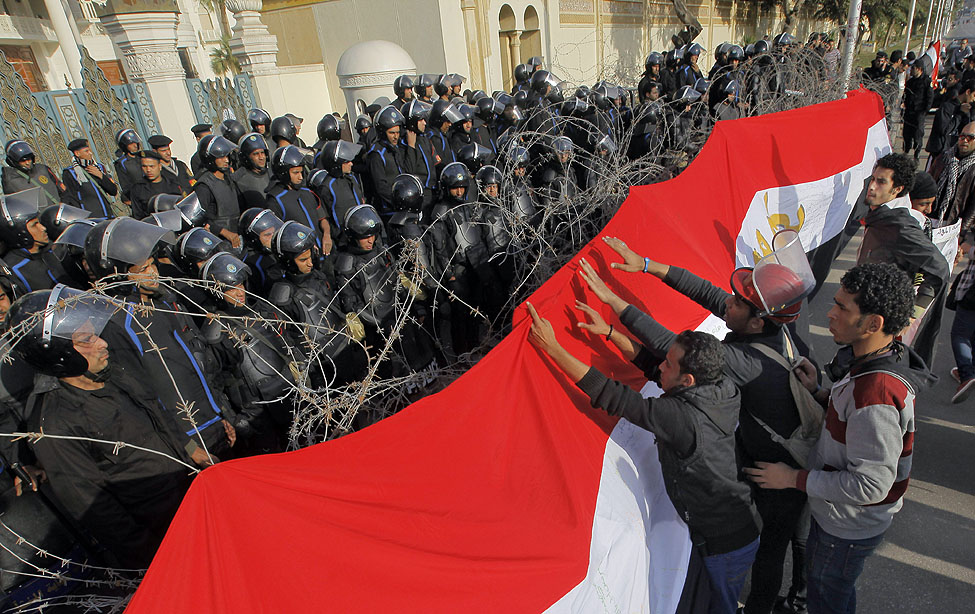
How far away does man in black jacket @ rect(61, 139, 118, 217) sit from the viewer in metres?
6.94

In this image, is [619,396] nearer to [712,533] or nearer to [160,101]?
[712,533]

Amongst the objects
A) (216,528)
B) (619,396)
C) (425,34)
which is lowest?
(619,396)

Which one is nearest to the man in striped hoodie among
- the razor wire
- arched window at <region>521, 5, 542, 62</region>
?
the razor wire

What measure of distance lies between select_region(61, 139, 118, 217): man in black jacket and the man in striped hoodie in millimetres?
7937

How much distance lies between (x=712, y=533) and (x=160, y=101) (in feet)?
38.7

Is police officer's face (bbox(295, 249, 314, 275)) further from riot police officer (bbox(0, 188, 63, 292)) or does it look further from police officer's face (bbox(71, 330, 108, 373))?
riot police officer (bbox(0, 188, 63, 292))

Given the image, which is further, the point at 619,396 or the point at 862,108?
the point at 862,108

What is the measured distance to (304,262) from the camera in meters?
3.82

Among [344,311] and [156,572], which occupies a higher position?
[156,572]

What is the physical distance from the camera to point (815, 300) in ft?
20.1

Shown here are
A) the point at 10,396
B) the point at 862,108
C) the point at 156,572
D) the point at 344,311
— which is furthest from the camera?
the point at 862,108

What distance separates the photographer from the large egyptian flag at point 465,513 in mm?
1538

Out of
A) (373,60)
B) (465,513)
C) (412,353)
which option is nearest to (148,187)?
(412,353)

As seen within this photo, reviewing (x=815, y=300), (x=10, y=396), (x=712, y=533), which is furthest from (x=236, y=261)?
(x=815, y=300)
